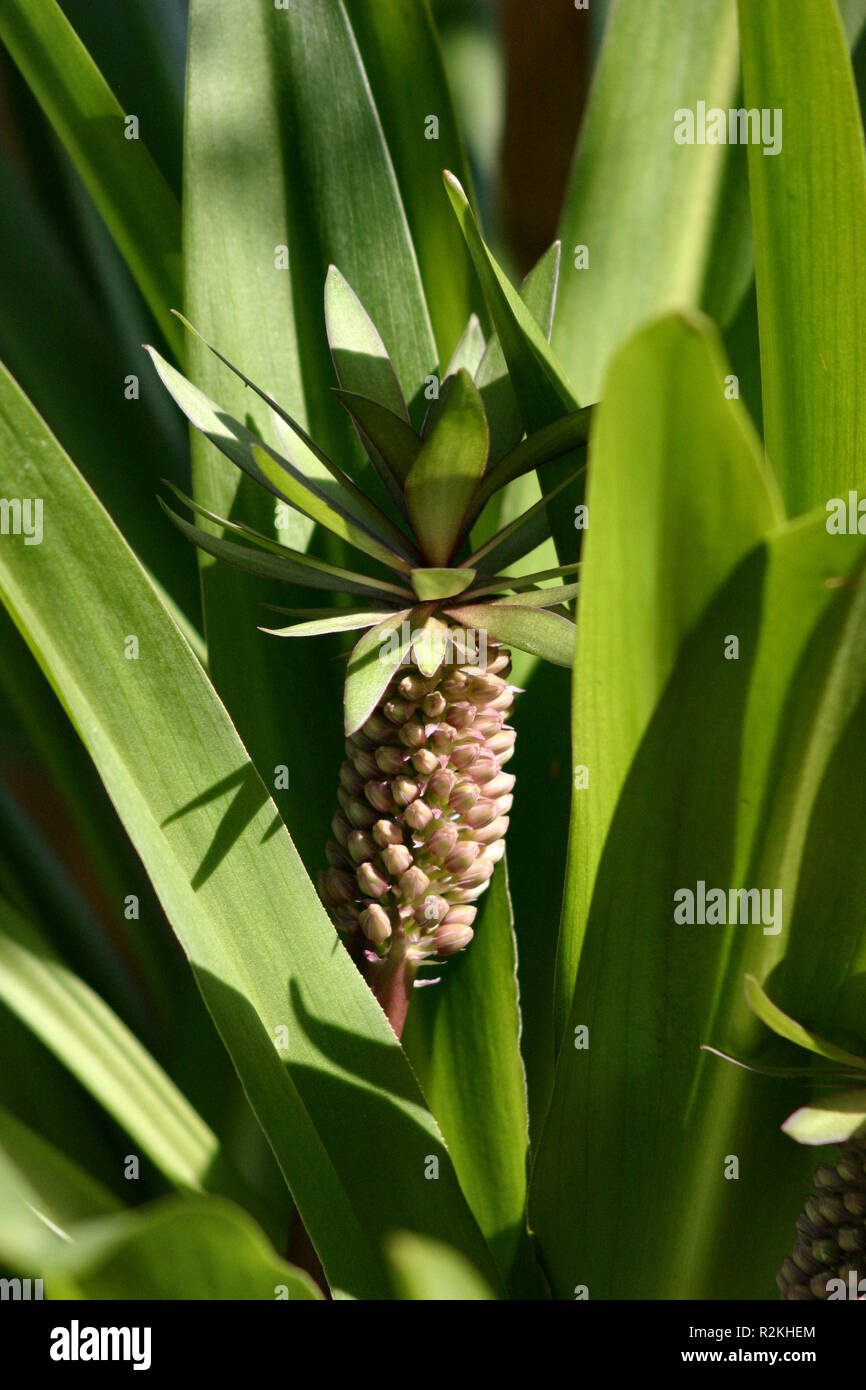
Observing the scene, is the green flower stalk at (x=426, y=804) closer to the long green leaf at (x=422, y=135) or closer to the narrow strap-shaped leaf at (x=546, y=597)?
the narrow strap-shaped leaf at (x=546, y=597)

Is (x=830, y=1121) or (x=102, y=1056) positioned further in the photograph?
(x=102, y=1056)

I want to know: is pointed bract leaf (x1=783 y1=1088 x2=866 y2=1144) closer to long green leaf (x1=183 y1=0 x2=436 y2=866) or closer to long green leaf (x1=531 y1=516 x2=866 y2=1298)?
long green leaf (x1=531 y1=516 x2=866 y2=1298)

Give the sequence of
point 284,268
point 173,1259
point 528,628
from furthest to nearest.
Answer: point 284,268 → point 528,628 → point 173,1259

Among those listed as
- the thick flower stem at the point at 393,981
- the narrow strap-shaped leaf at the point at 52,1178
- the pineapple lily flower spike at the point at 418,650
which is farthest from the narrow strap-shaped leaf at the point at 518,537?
the narrow strap-shaped leaf at the point at 52,1178

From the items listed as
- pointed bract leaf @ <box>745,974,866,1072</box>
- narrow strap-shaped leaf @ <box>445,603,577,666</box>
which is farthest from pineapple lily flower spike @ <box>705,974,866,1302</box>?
narrow strap-shaped leaf @ <box>445,603,577,666</box>

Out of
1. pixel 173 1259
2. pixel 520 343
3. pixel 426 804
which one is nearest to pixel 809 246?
pixel 520 343

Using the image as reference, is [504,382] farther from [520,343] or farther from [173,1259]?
[173,1259]
